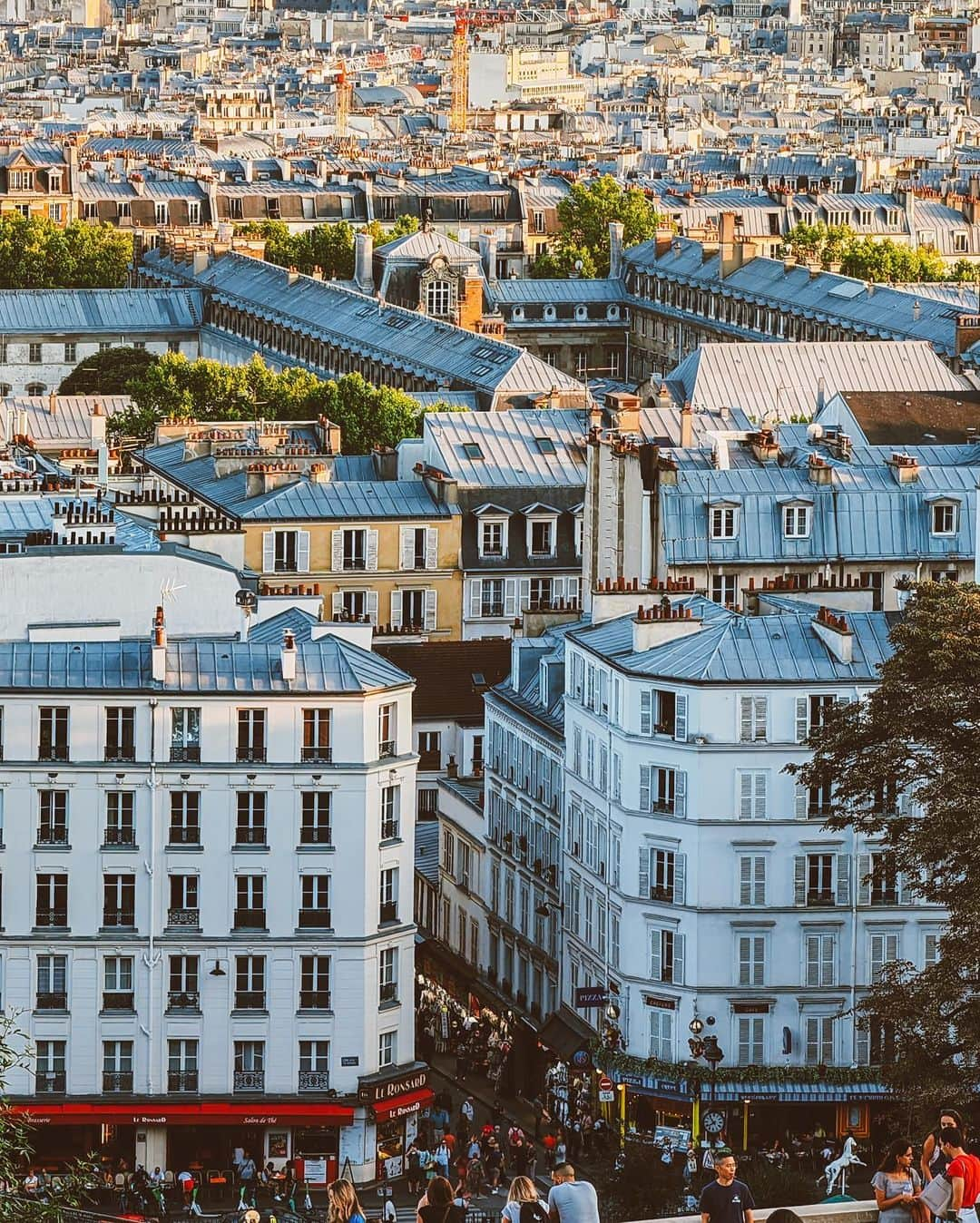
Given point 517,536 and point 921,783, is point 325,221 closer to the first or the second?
point 517,536

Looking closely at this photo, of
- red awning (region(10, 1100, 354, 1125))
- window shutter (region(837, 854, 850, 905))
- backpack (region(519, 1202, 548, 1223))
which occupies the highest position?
backpack (region(519, 1202, 548, 1223))

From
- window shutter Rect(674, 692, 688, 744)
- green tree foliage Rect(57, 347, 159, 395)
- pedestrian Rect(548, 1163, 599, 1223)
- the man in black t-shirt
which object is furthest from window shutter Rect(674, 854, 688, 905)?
green tree foliage Rect(57, 347, 159, 395)

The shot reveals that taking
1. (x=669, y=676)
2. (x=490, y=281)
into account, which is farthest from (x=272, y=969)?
(x=490, y=281)

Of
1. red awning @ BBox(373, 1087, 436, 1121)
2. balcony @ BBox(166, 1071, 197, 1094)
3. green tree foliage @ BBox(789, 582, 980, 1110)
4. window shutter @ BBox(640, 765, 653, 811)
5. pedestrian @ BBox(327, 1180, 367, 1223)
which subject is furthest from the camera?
window shutter @ BBox(640, 765, 653, 811)

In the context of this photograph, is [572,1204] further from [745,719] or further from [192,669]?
[745,719]

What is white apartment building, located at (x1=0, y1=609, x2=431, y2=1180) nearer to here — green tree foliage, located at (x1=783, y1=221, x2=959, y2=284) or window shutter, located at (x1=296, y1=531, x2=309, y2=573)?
window shutter, located at (x1=296, y1=531, x2=309, y2=573)

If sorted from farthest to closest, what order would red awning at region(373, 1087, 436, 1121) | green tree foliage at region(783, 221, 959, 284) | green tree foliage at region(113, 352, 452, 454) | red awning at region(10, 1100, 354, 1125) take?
1. green tree foliage at region(783, 221, 959, 284)
2. green tree foliage at region(113, 352, 452, 454)
3. red awning at region(373, 1087, 436, 1121)
4. red awning at region(10, 1100, 354, 1125)

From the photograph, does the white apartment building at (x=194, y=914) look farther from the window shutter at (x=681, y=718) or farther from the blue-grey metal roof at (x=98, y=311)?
the blue-grey metal roof at (x=98, y=311)
